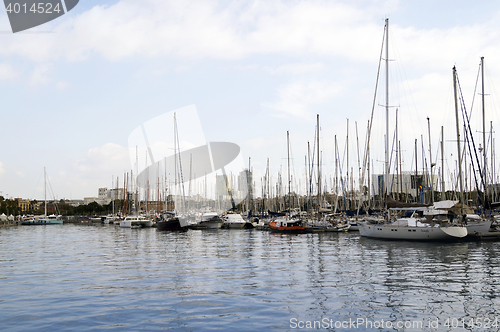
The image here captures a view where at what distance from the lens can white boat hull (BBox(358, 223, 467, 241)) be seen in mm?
39094

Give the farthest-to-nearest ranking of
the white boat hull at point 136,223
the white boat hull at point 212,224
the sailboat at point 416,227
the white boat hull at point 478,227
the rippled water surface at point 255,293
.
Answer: the white boat hull at point 136,223 → the white boat hull at point 212,224 → the white boat hull at point 478,227 → the sailboat at point 416,227 → the rippled water surface at point 255,293

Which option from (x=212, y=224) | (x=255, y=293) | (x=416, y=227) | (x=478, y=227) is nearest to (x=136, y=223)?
(x=212, y=224)

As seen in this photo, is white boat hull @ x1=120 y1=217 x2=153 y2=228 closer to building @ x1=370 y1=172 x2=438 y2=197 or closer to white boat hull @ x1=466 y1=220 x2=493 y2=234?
building @ x1=370 y1=172 x2=438 y2=197

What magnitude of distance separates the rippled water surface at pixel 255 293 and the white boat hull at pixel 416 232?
8.52 meters

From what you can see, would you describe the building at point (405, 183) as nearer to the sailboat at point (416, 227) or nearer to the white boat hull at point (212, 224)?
the sailboat at point (416, 227)

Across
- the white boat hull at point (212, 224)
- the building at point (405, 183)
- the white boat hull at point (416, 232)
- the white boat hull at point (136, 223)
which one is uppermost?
the building at point (405, 183)

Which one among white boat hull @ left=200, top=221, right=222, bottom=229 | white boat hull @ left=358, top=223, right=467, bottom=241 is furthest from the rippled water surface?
white boat hull @ left=200, top=221, right=222, bottom=229

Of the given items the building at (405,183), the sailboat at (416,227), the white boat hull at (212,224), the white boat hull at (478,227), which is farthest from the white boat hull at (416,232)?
the white boat hull at (212,224)

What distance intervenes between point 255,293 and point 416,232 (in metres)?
28.2

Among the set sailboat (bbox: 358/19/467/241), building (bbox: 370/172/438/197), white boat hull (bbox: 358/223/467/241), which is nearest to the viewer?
white boat hull (bbox: 358/223/467/241)

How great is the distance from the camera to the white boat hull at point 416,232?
39.1m

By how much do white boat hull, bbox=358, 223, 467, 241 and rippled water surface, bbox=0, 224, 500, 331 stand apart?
852 centimetres

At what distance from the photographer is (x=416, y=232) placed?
40688mm

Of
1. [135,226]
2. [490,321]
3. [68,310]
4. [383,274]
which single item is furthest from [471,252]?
[135,226]
